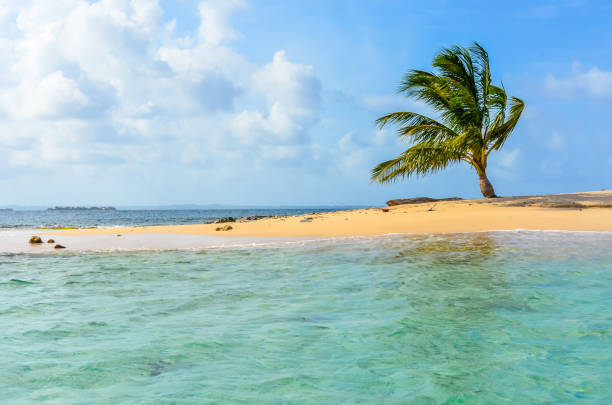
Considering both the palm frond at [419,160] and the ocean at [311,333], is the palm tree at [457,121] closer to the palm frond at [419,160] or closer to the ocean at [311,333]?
the palm frond at [419,160]

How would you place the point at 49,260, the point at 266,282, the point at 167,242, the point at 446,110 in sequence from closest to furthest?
the point at 266,282 → the point at 49,260 → the point at 167,242 → the point at 446,110

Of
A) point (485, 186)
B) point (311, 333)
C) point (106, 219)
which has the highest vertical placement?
point (485, 186)

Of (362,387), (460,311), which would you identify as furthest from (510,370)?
(460,311)

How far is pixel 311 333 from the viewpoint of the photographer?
2852mm

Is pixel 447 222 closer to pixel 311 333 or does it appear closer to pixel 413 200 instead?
pixel 413 200

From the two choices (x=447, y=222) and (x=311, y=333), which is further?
(x=447, y=222)

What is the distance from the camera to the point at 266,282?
4.52 m

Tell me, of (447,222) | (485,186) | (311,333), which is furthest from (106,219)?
(311,333)

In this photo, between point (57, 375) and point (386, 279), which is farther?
point (386, 279)

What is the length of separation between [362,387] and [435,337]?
878 mm

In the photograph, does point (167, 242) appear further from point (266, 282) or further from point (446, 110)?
point (446, 110)

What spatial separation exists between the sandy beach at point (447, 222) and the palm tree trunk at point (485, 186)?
2.32 meters

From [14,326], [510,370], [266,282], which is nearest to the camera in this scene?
[510,370]

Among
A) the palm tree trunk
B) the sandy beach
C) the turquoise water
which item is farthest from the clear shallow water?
the turquoise water
